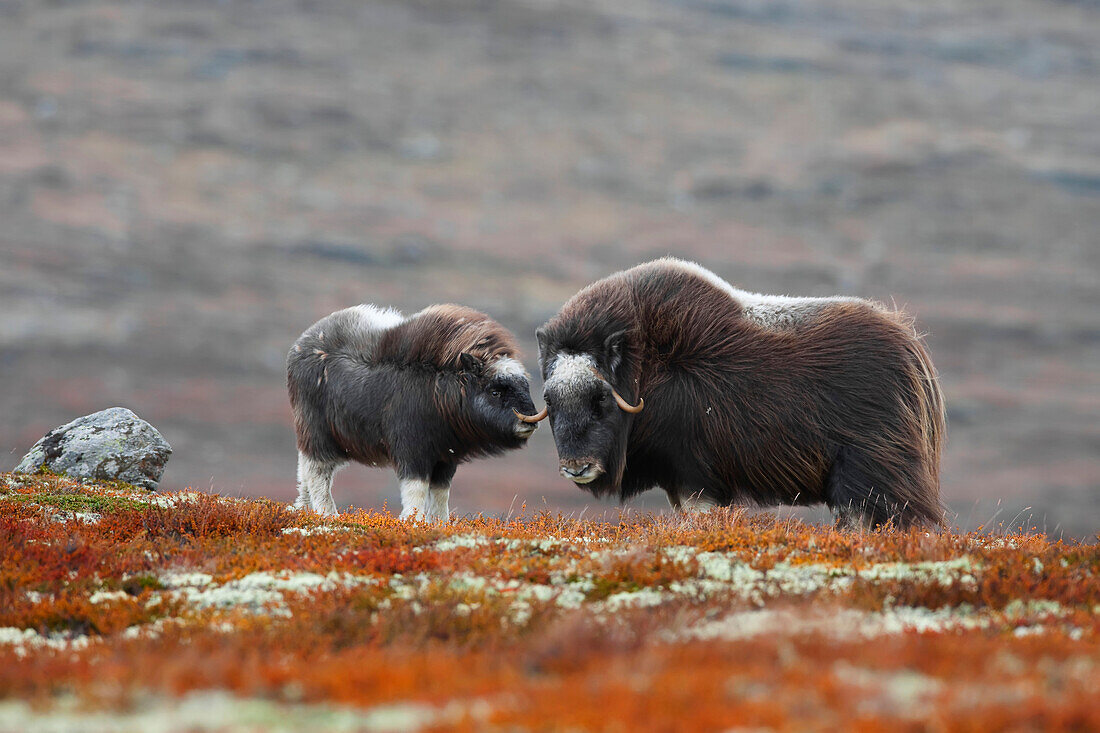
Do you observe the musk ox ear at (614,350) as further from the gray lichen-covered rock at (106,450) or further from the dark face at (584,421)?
the gray lichen-covered rock at (106,450)

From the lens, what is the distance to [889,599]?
19.7ft

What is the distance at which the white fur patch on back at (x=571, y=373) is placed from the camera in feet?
35.4

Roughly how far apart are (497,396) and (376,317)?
9.33 feet

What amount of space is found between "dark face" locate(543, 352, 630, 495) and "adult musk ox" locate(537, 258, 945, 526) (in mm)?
14

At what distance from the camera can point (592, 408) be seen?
426 inches

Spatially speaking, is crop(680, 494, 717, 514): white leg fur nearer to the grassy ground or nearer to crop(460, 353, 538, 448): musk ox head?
the grassy ground

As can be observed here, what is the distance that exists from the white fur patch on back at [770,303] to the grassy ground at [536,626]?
2934mm

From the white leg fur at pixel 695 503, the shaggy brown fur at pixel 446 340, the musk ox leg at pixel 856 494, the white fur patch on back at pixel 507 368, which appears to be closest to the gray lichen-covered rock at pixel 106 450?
the shaggy brown fur at pixel 446 340

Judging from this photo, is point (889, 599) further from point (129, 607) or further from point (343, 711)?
point (129, 607)

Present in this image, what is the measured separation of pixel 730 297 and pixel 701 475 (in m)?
2.16

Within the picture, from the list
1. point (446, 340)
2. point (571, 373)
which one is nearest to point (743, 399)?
point (571, 373)

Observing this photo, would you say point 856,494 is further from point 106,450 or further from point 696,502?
point 106,450

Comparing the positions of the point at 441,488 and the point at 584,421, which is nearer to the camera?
the point at 584,421

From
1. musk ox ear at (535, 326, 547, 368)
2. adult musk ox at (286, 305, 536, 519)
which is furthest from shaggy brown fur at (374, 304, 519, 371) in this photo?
musk ox ear at (535, 326, 547, 368)
